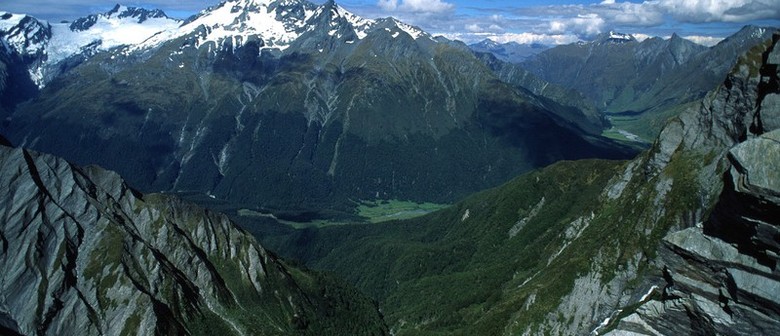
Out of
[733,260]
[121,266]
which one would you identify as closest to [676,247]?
[733,260]

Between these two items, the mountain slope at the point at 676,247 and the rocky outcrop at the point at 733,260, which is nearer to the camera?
the rocky outcrop at the point at 733,260

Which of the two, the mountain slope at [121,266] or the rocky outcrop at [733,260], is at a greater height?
the rocky outcrop at [733,260]

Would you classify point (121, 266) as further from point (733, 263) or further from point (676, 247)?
point (733, 263)

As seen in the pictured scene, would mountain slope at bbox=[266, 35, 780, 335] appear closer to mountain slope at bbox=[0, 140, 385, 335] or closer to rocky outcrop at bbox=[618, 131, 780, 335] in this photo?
rocky outcrop at bbox=[618, 131, 780, 335]

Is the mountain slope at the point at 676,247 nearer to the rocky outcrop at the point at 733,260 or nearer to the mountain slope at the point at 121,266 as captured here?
the rocky outcrop at the point at 733,260

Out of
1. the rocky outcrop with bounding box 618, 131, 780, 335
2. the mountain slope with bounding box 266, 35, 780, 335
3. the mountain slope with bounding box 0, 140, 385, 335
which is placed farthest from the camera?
the mountain slope with bounding box 0, 140, 385, 335

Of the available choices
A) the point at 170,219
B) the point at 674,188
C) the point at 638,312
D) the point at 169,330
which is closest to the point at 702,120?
the point at 674,188

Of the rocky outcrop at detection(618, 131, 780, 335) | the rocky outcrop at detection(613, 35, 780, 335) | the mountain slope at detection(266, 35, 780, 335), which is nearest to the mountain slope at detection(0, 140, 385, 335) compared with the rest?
the mountain slope at detection(266, 35, 780, 335)

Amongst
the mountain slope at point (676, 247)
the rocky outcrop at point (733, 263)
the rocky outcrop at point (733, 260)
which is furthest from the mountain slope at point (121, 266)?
the rocky outcrop at point (733, 263)
